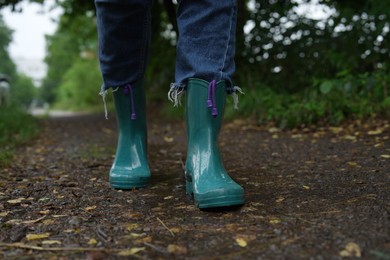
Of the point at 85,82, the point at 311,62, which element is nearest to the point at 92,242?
the point at 311,62

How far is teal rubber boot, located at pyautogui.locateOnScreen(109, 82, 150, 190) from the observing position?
1570 mm

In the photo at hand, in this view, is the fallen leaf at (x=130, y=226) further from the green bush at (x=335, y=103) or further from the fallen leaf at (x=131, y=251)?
the green bush at (x=335, y=103)

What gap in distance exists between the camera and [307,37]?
3.95 m

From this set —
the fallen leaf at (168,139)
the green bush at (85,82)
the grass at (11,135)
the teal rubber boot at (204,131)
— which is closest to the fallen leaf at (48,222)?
the teal rubber boot at (204,131)

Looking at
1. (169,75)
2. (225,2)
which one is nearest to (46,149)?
(225,2)

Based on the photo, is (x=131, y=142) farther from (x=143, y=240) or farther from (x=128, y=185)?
(x=143, y=240)

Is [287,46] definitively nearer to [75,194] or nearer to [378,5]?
[378,5]

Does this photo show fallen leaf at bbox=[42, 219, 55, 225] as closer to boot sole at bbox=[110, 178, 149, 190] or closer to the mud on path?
the mud on path

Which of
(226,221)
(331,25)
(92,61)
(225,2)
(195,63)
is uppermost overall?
(92,61)

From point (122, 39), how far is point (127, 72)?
0.12 metres

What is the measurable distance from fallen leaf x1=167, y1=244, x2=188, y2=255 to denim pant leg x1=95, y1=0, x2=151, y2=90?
0.80 meters

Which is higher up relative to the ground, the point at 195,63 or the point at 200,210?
the point at 195,63

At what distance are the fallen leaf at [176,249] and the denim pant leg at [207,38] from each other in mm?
522

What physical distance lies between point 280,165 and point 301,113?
4.73 ft
